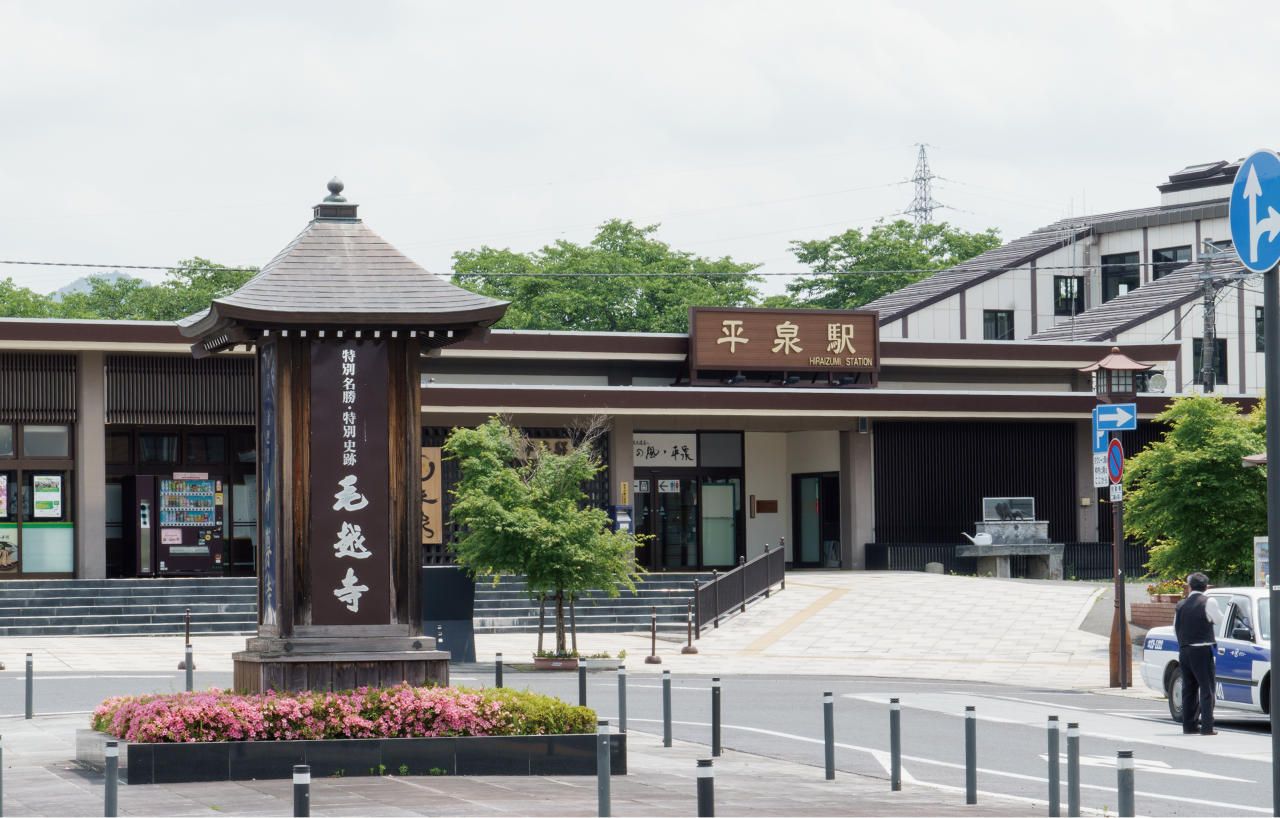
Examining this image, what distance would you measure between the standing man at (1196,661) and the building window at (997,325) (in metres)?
36.2

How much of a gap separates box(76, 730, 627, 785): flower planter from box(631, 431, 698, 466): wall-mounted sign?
26.1 m

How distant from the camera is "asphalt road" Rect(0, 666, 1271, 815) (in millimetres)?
12617

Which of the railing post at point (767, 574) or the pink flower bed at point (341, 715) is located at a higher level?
the pink flower bed at point (341, 715)

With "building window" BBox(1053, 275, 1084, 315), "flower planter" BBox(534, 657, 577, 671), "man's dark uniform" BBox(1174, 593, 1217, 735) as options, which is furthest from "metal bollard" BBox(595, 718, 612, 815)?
"building window" BBox(1053, 275, 1084, 315)

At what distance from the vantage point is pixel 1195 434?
86.4 ft

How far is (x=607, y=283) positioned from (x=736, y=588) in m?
31.1

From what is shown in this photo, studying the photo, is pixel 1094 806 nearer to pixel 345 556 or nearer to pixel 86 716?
pixel 345 556

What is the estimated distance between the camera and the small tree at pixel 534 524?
24188 millimetres

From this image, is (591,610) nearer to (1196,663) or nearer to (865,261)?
(1196,663)

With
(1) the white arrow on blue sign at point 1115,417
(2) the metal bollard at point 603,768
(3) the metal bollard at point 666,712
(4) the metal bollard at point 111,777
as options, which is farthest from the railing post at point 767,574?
(4) the metal bollard at point 111,777

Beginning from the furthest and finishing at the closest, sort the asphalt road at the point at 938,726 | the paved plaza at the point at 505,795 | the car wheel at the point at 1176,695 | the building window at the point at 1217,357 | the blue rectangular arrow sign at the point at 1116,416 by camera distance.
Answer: the building window at the point at 1217,357, the blue rectangular arrow sign at the point at 1116,416, the car wheel at the point at 1176,695, the asphalt road at the point at 938,726, the paved plaza at the point at 505,795

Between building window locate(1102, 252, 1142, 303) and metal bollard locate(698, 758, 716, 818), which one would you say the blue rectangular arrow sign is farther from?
building window locate(1102, 252, 1142, 303)

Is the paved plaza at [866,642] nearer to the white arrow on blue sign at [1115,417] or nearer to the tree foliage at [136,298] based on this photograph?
the white arrow on blue sign at [1115,417]

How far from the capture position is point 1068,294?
5441 centimetres
